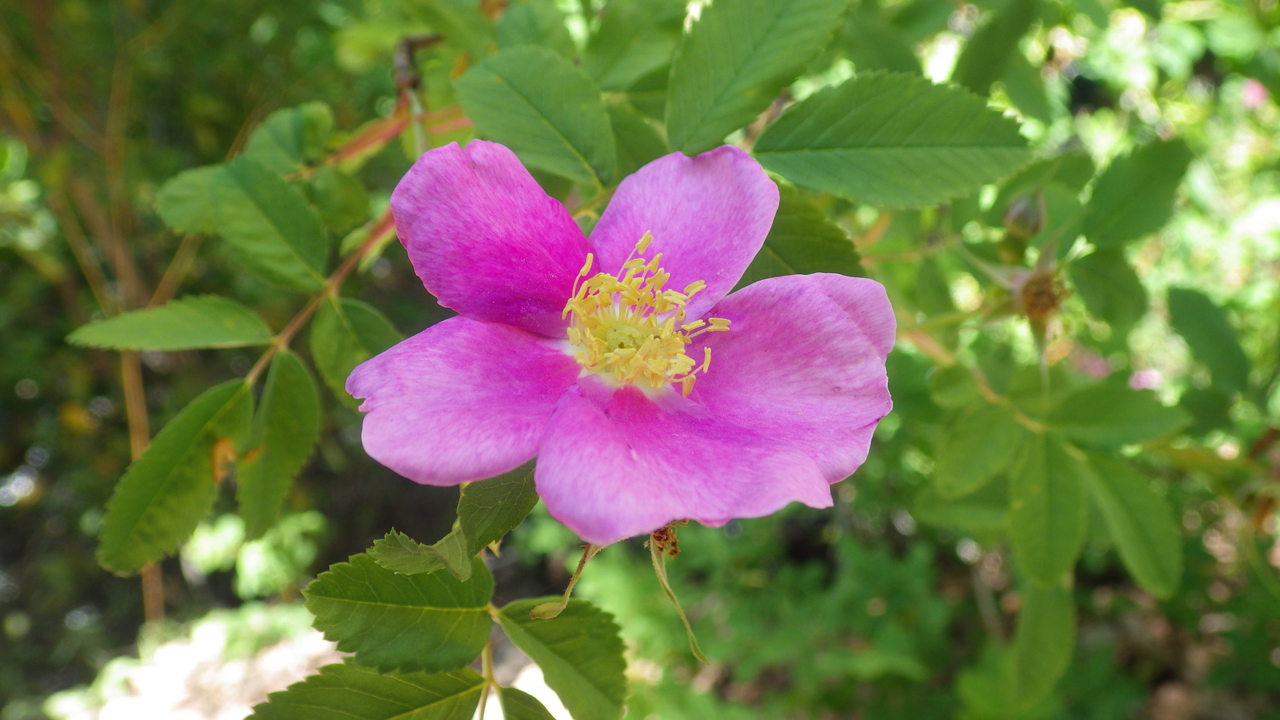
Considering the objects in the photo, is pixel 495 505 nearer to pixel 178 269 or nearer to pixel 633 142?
pixel 633 142

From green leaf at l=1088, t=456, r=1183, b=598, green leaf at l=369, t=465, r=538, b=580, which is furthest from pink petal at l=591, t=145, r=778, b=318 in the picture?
green leaf at l=1088, t=456, r=1183, b=598

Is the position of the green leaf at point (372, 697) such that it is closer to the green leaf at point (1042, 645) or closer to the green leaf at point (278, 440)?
the green leaf at point (278, 440)

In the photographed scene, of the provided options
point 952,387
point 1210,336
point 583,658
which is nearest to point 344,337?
point 583,658

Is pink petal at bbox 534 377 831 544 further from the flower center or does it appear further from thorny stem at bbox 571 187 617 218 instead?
thorny stem at bbox 571 187 617 218

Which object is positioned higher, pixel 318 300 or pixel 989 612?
pixel 318 300

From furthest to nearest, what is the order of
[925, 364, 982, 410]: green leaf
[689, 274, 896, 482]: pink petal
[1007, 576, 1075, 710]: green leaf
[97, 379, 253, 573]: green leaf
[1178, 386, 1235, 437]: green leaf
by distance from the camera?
[1178, 386, 1235, 437]: green leaf
[1007, 576, 1075, 710]: green leaf
[925, 364, 982, 410]: green leaf
[97, 379, 253, 573]: green leaf
[689, 274, 896, 482]: pink petal
